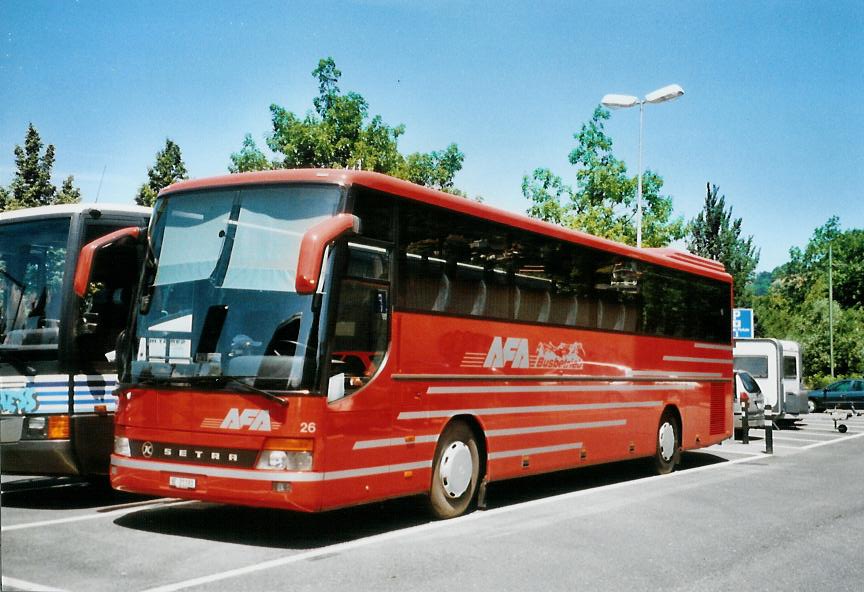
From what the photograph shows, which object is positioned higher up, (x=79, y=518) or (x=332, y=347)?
(x=332, y=347)

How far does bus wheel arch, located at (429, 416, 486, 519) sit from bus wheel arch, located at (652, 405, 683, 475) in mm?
5607

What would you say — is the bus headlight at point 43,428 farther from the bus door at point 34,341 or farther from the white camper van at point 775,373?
the white camper van at point 775,373

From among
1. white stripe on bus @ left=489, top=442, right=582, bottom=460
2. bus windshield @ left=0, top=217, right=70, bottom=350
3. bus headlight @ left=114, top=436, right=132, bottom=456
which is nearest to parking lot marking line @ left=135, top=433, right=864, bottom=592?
white stripe on bus @ left=489, top=442, right=582, bottom=460

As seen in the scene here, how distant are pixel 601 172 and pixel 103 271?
25.8m

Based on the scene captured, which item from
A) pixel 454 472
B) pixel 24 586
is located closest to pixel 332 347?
pixel 454 472

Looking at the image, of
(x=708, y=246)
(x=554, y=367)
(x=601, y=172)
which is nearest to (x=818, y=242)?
(x=708, y=246)

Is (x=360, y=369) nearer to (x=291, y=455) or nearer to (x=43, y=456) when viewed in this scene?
(x=291, y=455)

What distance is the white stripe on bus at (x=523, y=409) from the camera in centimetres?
967

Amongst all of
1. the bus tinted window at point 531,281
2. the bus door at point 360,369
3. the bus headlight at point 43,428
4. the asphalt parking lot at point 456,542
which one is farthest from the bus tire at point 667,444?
the bus headlight at point 43,428

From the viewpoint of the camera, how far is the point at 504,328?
1123 cm

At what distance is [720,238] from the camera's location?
2291 inches

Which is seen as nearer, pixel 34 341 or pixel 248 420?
pixel 248 420

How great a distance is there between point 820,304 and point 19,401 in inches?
2736

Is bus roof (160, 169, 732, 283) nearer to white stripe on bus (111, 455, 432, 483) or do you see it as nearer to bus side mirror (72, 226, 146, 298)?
bus side mirror (72, 226, 146, 298)
